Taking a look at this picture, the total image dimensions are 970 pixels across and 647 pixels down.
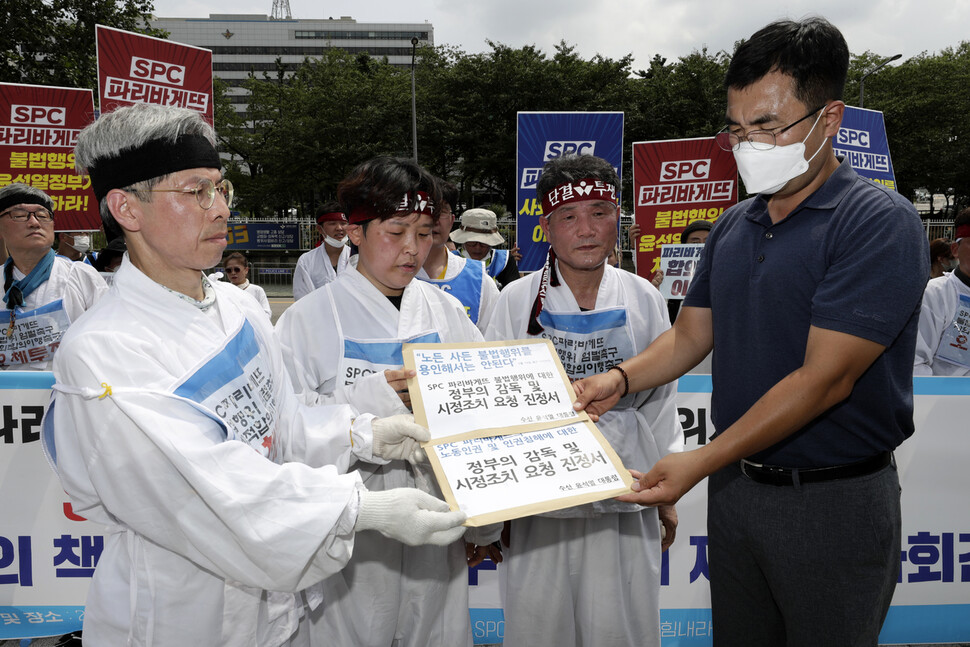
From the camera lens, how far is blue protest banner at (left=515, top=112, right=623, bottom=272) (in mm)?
6332

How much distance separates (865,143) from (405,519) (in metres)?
6.67

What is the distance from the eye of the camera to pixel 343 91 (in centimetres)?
2789

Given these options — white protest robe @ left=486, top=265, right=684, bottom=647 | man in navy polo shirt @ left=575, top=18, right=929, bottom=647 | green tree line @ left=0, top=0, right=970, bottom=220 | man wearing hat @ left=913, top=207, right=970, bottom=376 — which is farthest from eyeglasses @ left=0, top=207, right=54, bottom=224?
green tree line @ left=0, top=0, right=970, bottom=220

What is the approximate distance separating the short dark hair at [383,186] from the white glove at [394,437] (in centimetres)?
84

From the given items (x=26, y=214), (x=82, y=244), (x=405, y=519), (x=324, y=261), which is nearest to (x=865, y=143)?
(x=324, y=261)

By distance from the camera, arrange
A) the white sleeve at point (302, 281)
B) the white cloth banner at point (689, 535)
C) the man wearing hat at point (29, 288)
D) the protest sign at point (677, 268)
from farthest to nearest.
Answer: the white sleeve at point (302, 281), the protest sign at point (677, 268), the man wearing hat at point (29, 288), the white cloth banner at point (689, 535)

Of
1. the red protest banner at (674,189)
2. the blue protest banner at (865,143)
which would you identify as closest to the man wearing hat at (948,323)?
the blue protest banner at (865,143)

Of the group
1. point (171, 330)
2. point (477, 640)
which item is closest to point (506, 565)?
point (477, 640)

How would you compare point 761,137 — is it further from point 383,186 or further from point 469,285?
point 469,285

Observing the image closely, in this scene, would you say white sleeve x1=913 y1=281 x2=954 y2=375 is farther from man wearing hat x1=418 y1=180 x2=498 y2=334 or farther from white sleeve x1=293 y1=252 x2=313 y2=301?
white sleeve x1=293 y1=252 x2=313 y2=301

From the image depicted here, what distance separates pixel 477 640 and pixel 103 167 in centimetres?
291

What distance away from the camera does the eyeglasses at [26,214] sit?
466cm

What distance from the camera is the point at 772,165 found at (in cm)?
196

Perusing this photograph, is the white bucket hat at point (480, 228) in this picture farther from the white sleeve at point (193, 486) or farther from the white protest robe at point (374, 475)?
the white sleeve at point (193, 486)
